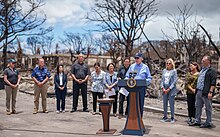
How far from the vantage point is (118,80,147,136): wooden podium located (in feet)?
23.7

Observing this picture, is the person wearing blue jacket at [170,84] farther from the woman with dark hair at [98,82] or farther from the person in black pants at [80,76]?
the person in black pants at [80,76]

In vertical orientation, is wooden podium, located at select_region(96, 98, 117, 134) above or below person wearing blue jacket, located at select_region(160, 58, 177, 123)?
below

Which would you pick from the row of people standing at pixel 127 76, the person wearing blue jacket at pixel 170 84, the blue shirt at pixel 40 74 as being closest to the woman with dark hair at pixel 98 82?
the row of people standing at pixel 127 76

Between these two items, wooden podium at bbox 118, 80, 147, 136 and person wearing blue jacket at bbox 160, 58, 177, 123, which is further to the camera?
person wearing blue jacket at bbox 160, 58, 177, 123

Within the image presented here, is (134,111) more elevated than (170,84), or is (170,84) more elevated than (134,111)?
(170,84)

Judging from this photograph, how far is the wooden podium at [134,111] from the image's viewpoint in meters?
7.23

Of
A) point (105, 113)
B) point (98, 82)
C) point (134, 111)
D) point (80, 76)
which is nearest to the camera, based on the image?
point (134, 111)

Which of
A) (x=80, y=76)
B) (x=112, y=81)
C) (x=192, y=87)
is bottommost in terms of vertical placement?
(x=192, y=87)

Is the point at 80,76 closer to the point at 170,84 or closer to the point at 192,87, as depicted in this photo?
the point at 170,84

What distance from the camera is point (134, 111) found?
7332 mm

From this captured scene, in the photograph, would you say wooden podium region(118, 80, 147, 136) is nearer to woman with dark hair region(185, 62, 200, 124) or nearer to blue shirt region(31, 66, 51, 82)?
woman with dark hair region(185, 62, 200, 124)

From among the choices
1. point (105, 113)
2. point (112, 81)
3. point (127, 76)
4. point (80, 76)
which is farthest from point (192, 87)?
point (80, 76)

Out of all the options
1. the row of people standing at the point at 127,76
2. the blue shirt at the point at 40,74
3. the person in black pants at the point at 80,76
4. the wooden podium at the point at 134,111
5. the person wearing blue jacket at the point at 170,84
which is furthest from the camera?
the person in black pants at the point at 80,76

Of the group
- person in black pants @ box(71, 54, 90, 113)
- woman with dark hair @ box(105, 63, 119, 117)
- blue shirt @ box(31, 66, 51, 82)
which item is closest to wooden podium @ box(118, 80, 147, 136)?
woman with dark hair @ box(105, 63, 119, 117)
